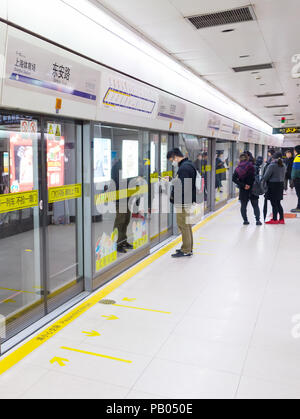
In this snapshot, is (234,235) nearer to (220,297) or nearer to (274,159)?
(274,159)

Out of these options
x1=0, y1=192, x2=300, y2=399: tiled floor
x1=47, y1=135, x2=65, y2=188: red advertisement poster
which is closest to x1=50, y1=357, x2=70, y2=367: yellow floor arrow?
x1=0, y1=192, x2=300, y2=399: tiled floor

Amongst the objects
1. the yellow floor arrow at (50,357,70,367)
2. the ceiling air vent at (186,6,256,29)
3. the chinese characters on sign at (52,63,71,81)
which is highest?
the ceiling air vent at (186,6,256,29)

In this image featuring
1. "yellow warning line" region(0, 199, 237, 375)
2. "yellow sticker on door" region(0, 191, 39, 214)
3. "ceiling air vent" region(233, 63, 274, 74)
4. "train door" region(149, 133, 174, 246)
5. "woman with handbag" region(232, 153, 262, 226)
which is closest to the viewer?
"yellow warning line" region(0, 199, 237, 375)

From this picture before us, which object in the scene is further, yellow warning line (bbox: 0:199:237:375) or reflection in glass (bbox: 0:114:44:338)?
reflection in glass (bbox: 0:114:44:338)

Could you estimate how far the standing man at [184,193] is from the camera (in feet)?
17.8

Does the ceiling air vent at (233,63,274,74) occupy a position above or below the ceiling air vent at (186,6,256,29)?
above

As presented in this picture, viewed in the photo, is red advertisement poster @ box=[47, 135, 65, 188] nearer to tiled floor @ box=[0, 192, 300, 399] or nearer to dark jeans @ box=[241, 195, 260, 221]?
tiled floor @ box=[0, 192, 300, 399]

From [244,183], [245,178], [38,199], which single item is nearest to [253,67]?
[245,178]

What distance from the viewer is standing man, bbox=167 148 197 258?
542 centimetres

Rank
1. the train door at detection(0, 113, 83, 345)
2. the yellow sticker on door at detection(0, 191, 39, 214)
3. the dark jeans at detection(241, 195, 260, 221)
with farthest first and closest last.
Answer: the dark jeans at detection(241, 195, 260, 221), the train door at detection(0, 113, 83, 345), the yellow sticker on door at detection(0, 191, 39, 214)

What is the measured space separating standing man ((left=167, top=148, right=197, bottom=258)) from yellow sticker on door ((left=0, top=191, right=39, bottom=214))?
8.17 ft

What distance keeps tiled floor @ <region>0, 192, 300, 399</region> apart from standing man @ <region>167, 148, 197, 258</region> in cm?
61

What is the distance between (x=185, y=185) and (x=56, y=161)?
2.04 meters
